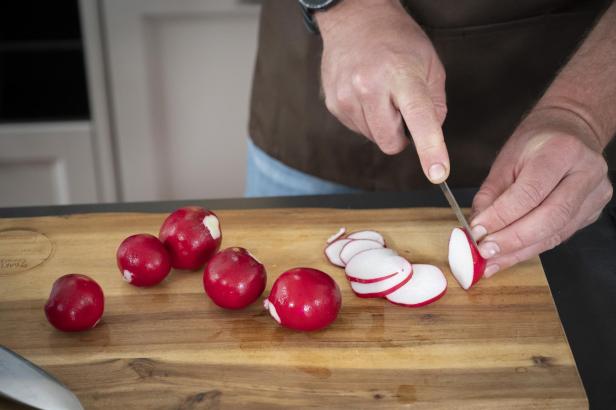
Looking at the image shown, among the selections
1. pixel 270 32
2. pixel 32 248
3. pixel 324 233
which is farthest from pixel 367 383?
pixel 270 32

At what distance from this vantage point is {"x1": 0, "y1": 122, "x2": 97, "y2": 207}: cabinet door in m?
2.54

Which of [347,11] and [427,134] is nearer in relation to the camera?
[427,134]

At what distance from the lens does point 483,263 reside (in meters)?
1.20

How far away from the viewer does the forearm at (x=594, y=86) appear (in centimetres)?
134

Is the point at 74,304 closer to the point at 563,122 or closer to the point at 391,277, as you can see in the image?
the point at 391,277

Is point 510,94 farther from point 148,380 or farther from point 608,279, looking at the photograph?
point 148,380

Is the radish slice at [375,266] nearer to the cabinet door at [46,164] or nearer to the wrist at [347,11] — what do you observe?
the wrist at [347,11]

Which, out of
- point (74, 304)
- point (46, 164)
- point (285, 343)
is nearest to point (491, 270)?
point (285, 343)

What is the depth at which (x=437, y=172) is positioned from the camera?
1.15 metres

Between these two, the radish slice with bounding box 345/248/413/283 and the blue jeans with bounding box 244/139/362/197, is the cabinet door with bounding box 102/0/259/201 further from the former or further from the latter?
the radish slice with bounding box 345/248/413/283

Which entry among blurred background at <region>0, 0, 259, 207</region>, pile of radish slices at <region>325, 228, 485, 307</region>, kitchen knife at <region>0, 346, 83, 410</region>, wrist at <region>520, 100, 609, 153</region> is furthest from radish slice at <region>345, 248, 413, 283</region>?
blurred background at <region>0, 0, 259, 207</region>

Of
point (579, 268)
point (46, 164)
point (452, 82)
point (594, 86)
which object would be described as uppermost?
point (594, 86)

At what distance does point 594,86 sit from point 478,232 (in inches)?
14.1

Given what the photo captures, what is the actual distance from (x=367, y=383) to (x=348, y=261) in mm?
275
